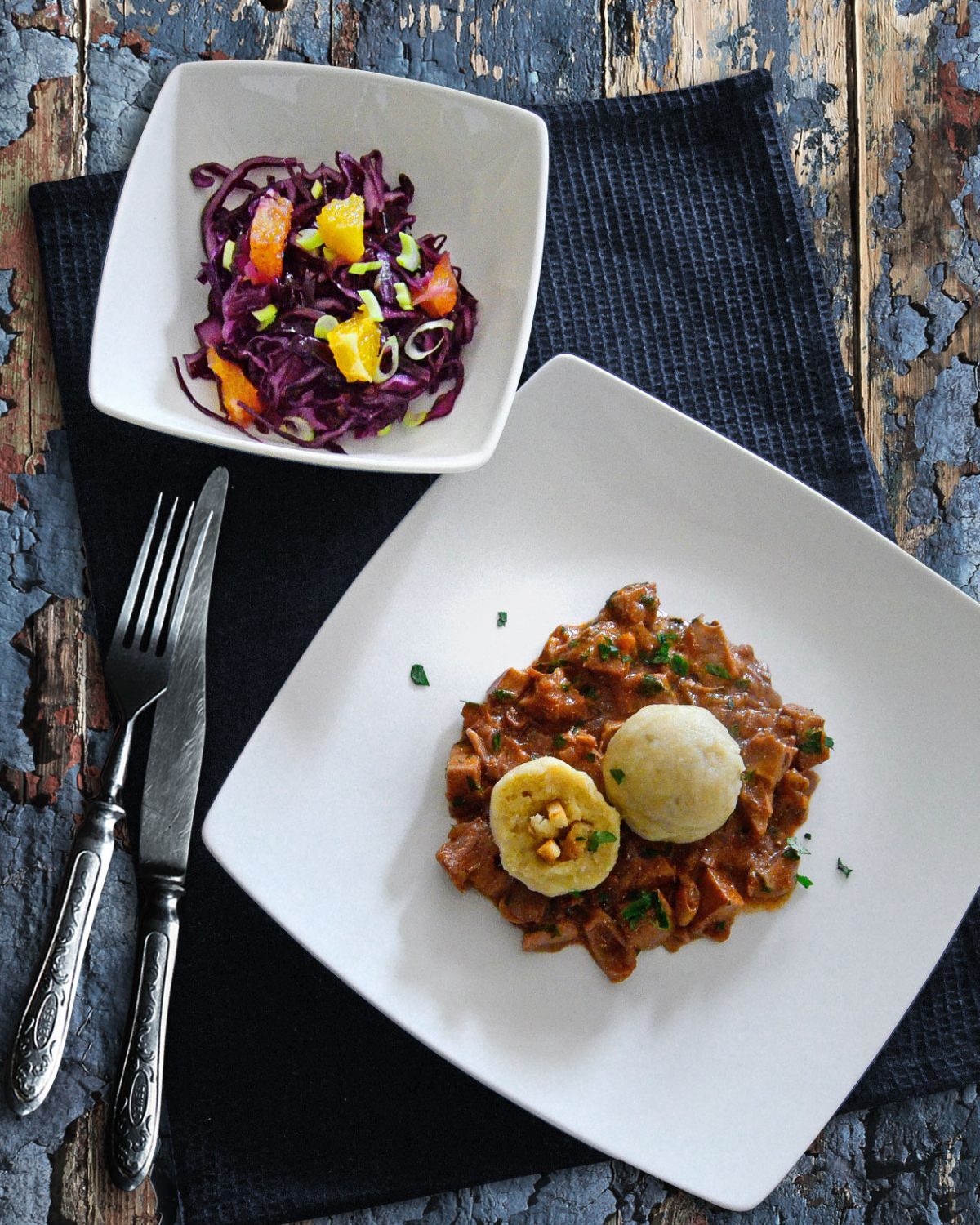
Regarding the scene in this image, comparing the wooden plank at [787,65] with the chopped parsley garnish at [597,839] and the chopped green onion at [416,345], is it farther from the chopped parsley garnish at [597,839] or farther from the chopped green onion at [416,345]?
the chopped parsley garnish at [597,839]

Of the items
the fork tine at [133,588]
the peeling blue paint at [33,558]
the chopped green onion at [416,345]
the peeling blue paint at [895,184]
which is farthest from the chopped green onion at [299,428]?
the peeling blue paint at [895,184]

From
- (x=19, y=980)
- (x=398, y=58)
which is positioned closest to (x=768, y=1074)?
(x=19, y=980)

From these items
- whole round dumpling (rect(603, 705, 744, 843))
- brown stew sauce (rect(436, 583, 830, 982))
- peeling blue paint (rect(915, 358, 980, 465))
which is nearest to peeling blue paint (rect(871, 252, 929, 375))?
peeling blue paint (rect(915, 358, 980, 465))

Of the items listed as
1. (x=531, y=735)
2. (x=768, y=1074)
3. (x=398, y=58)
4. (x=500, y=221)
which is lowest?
(x=768, y=1074)

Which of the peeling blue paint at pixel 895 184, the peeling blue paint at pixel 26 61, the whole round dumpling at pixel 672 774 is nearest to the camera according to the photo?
the whole round dumpling at pixel 672 774

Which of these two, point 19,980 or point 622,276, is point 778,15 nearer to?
point 622,276
